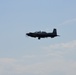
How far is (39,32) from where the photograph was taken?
619ft

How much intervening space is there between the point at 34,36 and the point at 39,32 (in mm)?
2843

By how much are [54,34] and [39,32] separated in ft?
23.0

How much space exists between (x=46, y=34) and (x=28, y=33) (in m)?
8.46

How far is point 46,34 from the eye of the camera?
188000mm

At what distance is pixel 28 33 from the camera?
626 ft

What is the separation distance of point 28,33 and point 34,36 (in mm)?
3483

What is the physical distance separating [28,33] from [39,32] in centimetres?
532

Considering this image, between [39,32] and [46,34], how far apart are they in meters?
3.29

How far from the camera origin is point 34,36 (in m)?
189

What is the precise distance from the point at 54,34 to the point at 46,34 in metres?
4.47

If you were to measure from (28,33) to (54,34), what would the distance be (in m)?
11.6

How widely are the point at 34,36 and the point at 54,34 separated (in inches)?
359

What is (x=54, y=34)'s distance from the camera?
190625 mm
